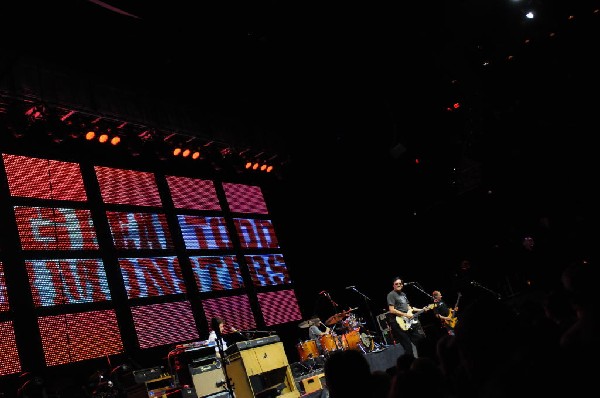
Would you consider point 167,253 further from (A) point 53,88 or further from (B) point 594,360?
(B) point 594,360

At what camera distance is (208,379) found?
8383 mm

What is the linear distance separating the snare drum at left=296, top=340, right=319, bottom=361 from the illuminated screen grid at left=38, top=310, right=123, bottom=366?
12.4 ft

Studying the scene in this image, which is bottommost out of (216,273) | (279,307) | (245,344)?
(245,344)

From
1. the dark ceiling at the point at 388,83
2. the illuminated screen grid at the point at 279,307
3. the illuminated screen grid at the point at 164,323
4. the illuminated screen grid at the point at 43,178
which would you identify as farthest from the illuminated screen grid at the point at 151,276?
the dark ceiling at the point at 388,83

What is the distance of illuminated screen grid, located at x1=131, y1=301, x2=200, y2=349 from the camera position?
30.5ft

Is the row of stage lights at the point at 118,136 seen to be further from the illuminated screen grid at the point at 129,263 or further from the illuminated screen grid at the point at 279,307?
the illuminated screen grid at the point at 279,307

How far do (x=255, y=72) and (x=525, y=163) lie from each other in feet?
22.6

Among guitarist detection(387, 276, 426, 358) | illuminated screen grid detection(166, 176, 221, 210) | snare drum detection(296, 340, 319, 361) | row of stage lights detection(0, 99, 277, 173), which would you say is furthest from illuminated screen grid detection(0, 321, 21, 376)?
guitarist detection(387, 276, 426, 358)

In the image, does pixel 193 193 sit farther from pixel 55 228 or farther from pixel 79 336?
pixel 79 336

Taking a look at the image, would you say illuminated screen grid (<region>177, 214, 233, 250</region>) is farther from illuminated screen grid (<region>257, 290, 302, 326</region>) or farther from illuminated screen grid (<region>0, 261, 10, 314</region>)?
illuminated screen grid (<region>0, 261, 10, 314</region>)

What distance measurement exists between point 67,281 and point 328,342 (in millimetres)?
5159

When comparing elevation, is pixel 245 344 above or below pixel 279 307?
below

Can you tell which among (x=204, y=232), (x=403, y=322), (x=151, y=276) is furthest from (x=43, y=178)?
(x=403, y=322)

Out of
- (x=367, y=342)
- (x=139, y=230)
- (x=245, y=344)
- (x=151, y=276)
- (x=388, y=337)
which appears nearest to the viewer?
(x=245, y=344)
